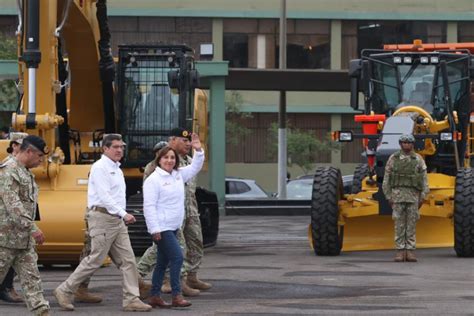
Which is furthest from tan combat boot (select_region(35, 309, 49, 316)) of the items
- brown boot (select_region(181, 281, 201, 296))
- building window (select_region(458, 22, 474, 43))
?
building window (select_region(458, 22, 474, 43))

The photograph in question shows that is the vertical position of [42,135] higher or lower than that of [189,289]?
higher

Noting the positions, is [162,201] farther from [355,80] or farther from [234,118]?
[234,118]

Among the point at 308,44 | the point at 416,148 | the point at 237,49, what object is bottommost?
the point at 416,148

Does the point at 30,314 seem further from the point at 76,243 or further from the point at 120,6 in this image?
the point at 120,6

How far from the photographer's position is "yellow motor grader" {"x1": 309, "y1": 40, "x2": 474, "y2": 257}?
1969cm

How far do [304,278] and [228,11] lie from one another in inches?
1636

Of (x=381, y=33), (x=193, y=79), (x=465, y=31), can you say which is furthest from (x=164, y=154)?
(x=465, y=31)

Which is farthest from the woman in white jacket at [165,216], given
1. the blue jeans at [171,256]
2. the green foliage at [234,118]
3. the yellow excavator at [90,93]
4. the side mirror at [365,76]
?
the green foliage at [234,118]

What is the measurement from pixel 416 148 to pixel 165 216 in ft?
24.9

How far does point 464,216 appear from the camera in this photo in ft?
62.8

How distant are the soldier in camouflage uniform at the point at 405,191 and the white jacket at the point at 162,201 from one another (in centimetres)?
602

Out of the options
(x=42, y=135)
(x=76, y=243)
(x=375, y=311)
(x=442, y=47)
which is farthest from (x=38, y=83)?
(x=442, y=47)

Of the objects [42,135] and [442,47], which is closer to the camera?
[42,135]

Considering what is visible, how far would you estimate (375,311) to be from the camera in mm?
13312
